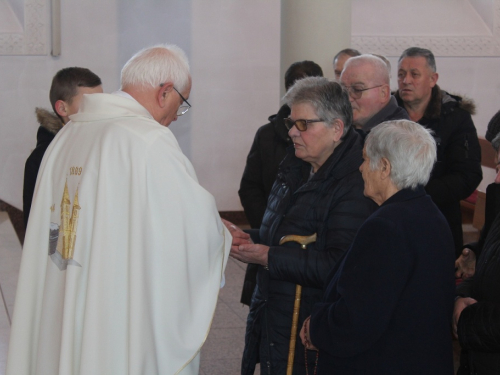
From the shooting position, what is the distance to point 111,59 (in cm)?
842

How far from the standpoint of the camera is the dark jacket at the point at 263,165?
443 cm

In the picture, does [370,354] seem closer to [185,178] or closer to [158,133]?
[185,178]

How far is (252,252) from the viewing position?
3.06m

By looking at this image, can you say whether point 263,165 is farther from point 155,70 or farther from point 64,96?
point 155,70

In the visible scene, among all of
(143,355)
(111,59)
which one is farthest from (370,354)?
(111,59)

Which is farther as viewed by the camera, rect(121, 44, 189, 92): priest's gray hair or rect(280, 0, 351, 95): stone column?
rect(280, 0, 351, 95): stone column

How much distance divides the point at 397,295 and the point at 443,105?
2.62m

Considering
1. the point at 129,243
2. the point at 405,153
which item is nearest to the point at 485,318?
the point at 405,153

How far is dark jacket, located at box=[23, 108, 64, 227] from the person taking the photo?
12.9 feet

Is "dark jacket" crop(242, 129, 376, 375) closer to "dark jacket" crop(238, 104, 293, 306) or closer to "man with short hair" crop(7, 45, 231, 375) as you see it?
"man with short hair" crop(7, 45, 231, 375)

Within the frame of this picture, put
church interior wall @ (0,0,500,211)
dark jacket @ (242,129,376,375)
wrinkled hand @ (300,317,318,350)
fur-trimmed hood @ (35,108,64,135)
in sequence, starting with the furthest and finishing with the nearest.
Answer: church interior wall @ (0,0,500,211), fur-trimmed hood @ (35,108,64,135), dark jacket @ (242,129,376,375), wrinkled hand @ (300,317,318,350)

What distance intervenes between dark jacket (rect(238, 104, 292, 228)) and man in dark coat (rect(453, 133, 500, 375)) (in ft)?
5.95

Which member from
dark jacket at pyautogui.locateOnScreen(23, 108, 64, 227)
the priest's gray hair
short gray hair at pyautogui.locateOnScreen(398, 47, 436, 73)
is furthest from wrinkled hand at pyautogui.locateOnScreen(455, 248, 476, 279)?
dark jacket at pyautogui.locateOnScreen(23, 108, 64, 227)

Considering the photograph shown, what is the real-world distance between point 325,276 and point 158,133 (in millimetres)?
865
